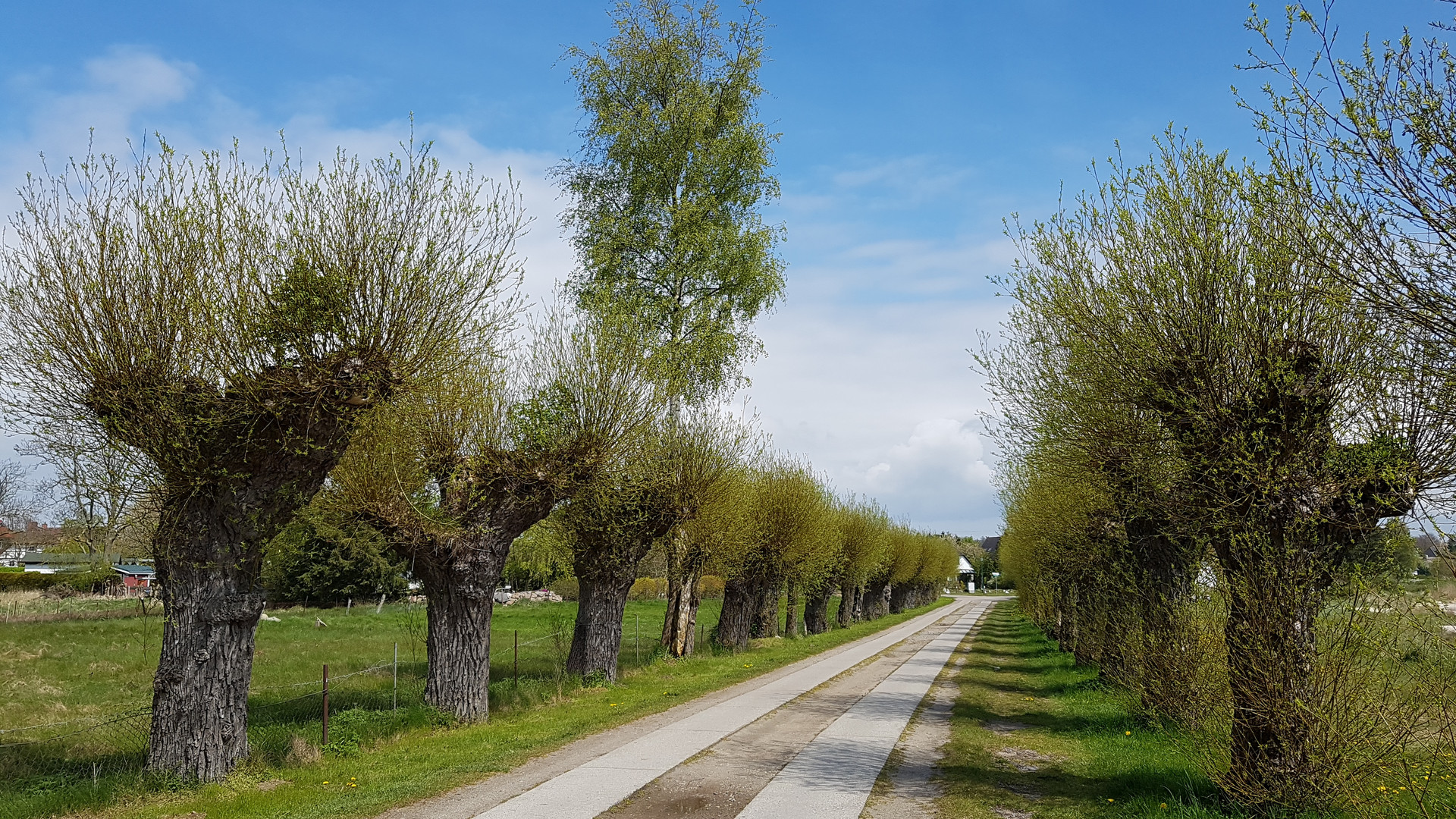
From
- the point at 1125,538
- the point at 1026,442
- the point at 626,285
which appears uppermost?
the point at 626,285

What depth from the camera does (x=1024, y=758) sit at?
1345 cm

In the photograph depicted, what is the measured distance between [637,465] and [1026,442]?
994 centimetres

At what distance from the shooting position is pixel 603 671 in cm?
2181

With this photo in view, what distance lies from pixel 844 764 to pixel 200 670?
823cm

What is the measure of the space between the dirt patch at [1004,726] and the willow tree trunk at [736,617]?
1681 cm

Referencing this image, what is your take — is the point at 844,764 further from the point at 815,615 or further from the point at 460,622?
the point at 815,615

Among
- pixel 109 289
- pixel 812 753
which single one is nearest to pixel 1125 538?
pixel 812 753

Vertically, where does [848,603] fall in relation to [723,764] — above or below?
below

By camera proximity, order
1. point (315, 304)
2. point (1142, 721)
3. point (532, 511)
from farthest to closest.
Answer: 1. point (532, 511)
2. point (1142, 721)
3. point (315, 304)

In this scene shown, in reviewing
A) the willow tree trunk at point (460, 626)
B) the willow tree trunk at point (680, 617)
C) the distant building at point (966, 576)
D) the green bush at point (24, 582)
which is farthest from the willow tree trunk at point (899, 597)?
the distant building at point (966, 576)

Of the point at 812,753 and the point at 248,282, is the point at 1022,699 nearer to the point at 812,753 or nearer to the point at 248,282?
the point at 812,753

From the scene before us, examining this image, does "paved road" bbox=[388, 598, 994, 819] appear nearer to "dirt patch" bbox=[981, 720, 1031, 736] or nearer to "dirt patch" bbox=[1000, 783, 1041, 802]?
"dirt patch" bbox=[981, 720, 1031, 736]

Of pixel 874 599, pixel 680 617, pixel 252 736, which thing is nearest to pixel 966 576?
pixel 874 599

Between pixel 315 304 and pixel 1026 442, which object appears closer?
pixel 315 304
